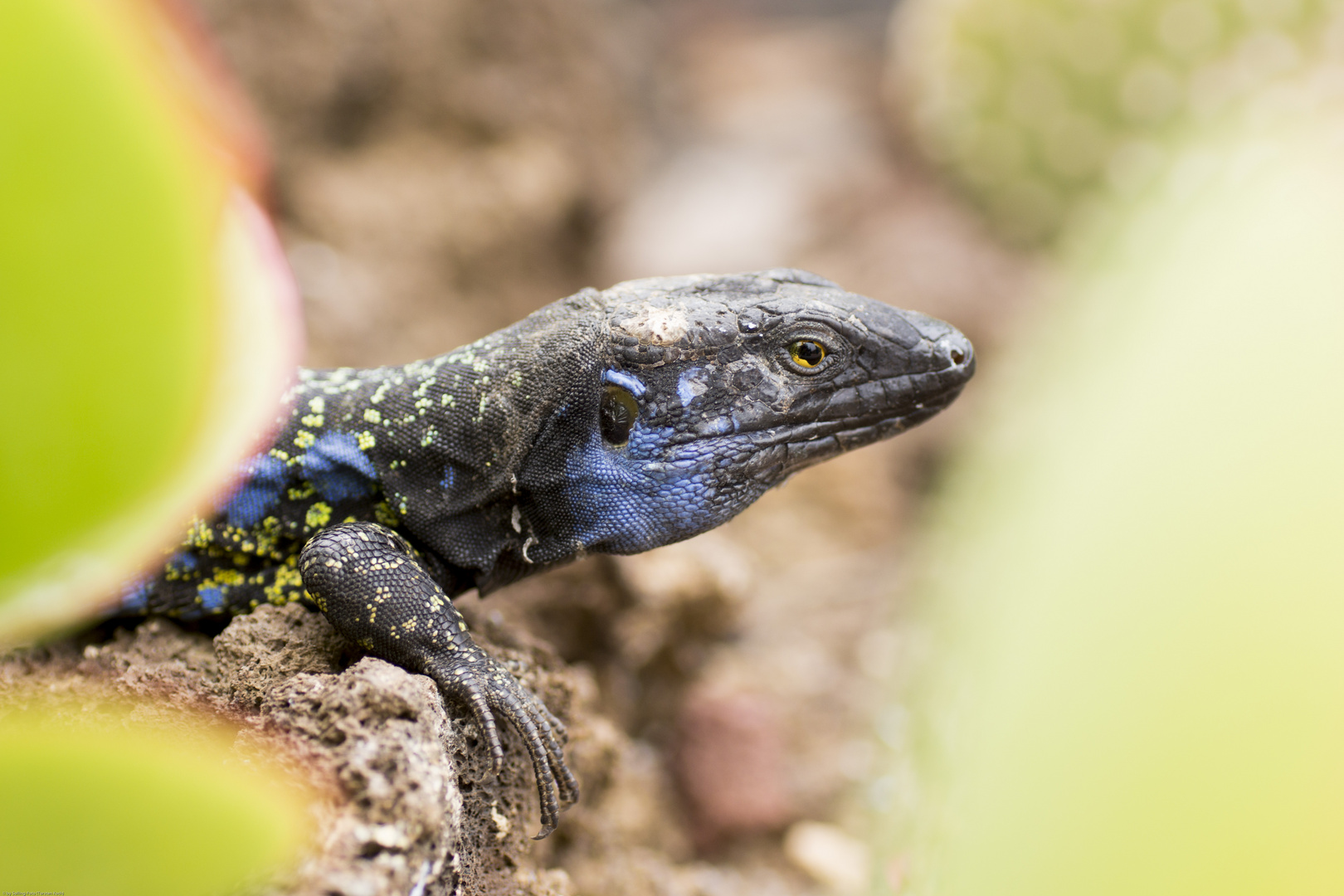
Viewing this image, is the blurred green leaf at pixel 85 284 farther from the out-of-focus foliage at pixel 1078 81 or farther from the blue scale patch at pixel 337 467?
the out-of-focus foliage at pixel 1078 81

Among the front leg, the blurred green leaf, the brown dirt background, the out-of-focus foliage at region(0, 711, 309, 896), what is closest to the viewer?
the out-of-focus foliage at region(0, 711, 309, 896)

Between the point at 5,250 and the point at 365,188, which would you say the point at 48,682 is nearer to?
the point at 5,250

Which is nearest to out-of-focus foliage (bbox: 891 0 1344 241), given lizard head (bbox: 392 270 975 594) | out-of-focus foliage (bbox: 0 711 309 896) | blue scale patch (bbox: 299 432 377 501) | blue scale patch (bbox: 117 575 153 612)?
lizard head (bbox: 392 270 975 594)

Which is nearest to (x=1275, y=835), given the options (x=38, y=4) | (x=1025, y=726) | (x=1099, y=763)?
(x=1099, y=763)

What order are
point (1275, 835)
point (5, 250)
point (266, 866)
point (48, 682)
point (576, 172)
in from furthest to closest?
point (576, 172) < point (48, 682) < point (5, 250) < point (266, 866) < point (1275, 835)

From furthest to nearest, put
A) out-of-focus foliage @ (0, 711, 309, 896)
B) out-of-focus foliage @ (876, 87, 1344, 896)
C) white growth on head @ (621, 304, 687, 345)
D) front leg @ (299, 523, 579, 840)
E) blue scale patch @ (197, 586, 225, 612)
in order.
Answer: blue scale patch @ (197, 586, 225, 612), white growth on head @ (621, 304, 687, 345), front leg @ (299, 523, 579, 840), out-of-focus foliage @ (0, 711, 309, 896), out-of-focus foliage @ (876, 87, 1344, 896)

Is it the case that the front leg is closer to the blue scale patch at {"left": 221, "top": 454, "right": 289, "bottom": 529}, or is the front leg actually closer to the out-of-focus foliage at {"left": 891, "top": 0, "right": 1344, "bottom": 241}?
the blue scale patch at {"left": 221, "top": 454, "right": 289, "bottom": 529}

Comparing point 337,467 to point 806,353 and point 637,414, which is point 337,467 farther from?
point 806,353
